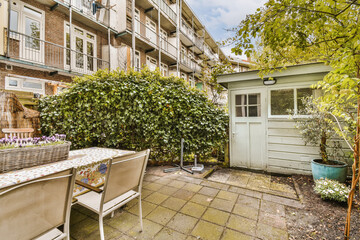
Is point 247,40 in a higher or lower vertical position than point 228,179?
higher

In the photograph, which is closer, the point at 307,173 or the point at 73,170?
the point at 73,170

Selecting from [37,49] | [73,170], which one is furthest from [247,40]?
[37,49]

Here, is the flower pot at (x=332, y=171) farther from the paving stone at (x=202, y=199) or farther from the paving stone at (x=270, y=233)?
the paving stone at (x=202, y=199)

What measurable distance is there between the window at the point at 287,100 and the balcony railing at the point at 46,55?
8.11 m

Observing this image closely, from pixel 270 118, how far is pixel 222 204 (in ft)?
8.58

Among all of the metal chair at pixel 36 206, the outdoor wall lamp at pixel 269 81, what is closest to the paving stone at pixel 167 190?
the metal chair at pixel 36 206

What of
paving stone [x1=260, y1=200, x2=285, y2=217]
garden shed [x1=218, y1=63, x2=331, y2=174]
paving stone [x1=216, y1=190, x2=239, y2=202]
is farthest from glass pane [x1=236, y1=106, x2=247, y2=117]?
paving stone [x1=260, y1=200, x2=285, y2=217]

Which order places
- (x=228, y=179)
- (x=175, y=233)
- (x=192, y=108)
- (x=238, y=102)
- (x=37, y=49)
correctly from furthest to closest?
(x=37, y=49)
(x=238, y=102)
(x=192, y=108)
(x=228, y=179)
(x=175, y=233)

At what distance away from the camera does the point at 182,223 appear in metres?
2.02

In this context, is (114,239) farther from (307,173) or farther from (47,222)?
(307,173)

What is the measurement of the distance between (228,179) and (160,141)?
5.95 feet

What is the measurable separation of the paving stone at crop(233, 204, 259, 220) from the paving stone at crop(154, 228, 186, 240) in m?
0.88

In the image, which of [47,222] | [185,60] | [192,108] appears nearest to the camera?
[47,222]

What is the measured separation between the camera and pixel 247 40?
7.02ft
